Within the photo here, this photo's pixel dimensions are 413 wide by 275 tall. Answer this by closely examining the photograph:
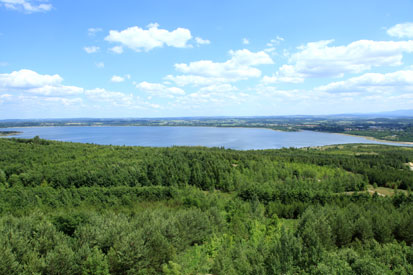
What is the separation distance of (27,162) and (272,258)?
48.1m

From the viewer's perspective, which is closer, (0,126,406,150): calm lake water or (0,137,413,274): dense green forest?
(0,137,413,274): dense green forest

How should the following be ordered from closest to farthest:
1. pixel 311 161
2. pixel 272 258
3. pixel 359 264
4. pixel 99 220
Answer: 1. pixel 359 264
2. pixel 272 258
3. pixel 99 220
4. pixel 311 161

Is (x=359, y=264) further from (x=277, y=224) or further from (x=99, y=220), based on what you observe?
(x=99, y=220)

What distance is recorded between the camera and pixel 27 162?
1759 inches

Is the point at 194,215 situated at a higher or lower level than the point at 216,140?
higher

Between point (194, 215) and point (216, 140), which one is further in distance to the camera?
point (216, 140)

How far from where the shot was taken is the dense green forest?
13.5m

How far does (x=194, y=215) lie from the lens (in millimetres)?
21281

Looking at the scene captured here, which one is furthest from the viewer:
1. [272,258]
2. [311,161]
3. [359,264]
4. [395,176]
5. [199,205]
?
[311,161]

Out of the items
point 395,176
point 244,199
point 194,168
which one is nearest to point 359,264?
point 244,199

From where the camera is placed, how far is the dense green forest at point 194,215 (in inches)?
530

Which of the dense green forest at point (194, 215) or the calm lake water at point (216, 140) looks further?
the calm lake water at point (216, 140)

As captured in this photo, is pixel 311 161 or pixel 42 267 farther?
pixel 311 161

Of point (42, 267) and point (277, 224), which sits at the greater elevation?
point (42, 267)
